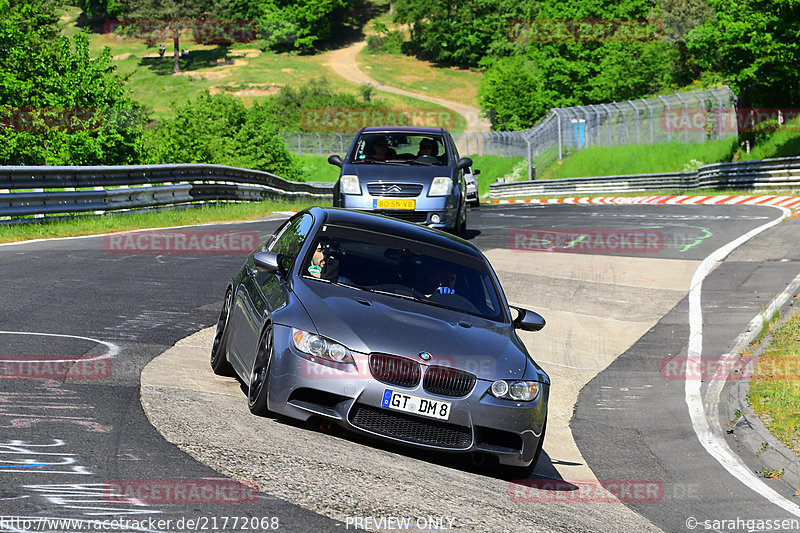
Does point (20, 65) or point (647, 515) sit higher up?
point (20, 65)

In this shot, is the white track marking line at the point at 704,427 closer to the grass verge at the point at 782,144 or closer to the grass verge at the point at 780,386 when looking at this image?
the grass verge at the point at 780,386

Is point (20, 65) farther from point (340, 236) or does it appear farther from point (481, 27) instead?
point (481, 27)

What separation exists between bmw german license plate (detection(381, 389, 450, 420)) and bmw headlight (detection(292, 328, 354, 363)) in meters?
0.33

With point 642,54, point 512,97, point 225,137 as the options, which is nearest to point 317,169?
point 642,54

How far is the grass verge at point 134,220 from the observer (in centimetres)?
1867

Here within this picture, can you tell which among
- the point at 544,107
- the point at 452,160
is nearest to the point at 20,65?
the point at 452,160

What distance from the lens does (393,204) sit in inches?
661

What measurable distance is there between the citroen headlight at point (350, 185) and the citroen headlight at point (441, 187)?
116cm

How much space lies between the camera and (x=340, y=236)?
8195 millimetres

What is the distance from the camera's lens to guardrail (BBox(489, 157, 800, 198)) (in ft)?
119

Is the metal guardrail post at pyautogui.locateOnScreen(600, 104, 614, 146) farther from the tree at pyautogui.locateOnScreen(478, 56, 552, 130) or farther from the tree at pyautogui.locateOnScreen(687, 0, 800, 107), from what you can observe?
the tree at pyautogui.locateOnScreen(478, 56, 552, 130)

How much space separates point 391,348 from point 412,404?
38cm

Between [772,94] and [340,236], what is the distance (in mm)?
39468

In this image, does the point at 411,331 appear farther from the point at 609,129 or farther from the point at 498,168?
the point at 498,168
